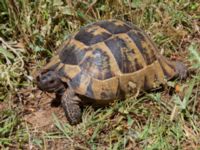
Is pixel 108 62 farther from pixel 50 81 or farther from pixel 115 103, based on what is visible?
pixel 50 81

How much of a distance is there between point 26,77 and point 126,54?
103cm

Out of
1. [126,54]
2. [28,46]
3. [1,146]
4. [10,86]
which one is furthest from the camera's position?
[28,46]

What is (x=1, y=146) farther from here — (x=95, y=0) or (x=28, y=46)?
(x=95, y=0)

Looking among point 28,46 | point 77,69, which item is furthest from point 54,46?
point 77,69

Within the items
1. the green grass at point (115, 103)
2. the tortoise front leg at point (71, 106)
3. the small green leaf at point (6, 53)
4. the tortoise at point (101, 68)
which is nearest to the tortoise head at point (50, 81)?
the tortoise at point (101, 68)

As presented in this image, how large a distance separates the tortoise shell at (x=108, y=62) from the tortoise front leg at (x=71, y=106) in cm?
6

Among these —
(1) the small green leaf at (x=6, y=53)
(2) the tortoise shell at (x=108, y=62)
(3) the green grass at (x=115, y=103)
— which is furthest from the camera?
(1) the small green leaf at (x=6, y=53)

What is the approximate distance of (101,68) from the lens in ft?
12.5

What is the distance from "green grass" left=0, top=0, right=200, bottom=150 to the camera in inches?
145

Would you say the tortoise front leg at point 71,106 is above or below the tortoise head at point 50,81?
below

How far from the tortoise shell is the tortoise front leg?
6 centimetres

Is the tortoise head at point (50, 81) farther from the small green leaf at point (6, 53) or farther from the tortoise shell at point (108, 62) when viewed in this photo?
the small green leaf at point (6, 53)

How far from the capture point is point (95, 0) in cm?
471

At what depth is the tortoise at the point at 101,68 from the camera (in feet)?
12.4
